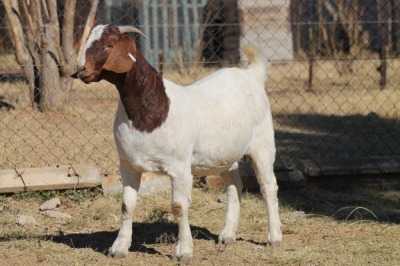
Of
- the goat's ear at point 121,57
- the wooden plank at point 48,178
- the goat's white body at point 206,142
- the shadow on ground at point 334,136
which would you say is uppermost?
the goat's ear at point 121,57

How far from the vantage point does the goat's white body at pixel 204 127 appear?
493 cm

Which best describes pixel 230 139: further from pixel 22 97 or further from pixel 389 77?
pixel 389 77

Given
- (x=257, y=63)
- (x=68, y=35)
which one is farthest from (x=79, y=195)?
(x=68, y=35)

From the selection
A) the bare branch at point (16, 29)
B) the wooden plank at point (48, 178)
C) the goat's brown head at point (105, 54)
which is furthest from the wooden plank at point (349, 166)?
the bare branch at point (16, 29)

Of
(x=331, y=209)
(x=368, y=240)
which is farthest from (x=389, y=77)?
(x=368, y=240)

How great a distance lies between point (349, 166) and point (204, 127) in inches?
110

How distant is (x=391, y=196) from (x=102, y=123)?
351 cm

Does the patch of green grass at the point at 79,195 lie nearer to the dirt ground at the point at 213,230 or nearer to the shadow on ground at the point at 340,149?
the dirt ground at the point at 213,230

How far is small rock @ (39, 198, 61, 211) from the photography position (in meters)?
6.58

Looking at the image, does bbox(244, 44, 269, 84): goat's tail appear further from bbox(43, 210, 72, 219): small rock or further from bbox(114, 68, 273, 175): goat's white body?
bbox(43, 210, 72, 219): small rock

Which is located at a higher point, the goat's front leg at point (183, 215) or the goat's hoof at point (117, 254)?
the goat's front leg at point (183, 215)

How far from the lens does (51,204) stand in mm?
6609

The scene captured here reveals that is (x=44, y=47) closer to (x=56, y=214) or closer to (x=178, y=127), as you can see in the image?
(x=56, y=214)

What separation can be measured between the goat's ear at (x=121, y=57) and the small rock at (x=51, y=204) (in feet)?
7.19
